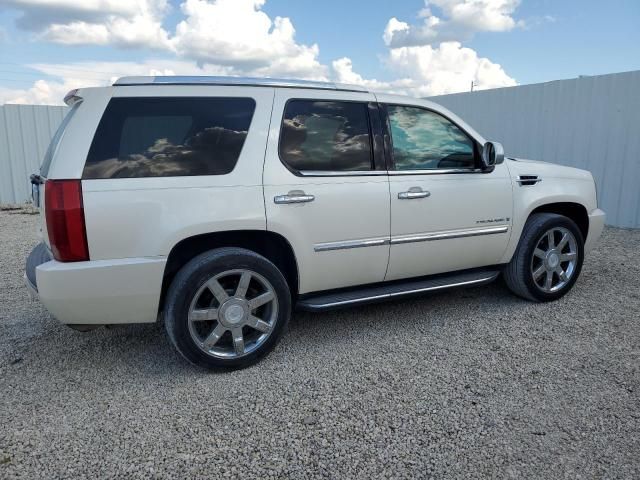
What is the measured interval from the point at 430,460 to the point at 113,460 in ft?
4.99

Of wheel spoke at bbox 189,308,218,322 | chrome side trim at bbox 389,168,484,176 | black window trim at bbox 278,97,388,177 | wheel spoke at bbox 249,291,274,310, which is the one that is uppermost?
black window trim at bbox 278,97,388,177

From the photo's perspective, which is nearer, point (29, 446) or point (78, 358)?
point (29, 446)

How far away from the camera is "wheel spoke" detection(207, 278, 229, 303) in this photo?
308cm

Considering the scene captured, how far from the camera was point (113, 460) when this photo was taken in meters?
2.35

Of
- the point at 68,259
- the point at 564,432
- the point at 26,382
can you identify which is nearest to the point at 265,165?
the point at 68,259

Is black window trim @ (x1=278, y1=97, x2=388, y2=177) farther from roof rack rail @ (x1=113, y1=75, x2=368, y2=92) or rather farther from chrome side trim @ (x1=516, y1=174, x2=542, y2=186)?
chrome side trim @ (x1=516, y1=174, x2=542, y2=186)

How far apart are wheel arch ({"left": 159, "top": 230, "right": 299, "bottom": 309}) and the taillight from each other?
527 mm

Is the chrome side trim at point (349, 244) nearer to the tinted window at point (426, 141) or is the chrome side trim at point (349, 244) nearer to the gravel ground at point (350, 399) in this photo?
the tinted window at point (426, 141)

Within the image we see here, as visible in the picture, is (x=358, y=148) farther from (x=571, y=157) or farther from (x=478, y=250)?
(x=571, y=157)

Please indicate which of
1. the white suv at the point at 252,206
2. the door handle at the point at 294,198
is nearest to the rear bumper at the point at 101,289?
the white suv at the point at 252,206

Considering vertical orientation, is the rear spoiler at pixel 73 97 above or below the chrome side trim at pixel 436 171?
above

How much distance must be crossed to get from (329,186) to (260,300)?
900 millimetres

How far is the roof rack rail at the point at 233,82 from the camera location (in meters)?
3.04

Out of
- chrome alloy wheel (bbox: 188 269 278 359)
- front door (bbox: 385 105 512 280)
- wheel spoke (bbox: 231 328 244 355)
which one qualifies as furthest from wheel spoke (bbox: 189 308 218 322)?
front door (bbox: 385 105 512 280)
